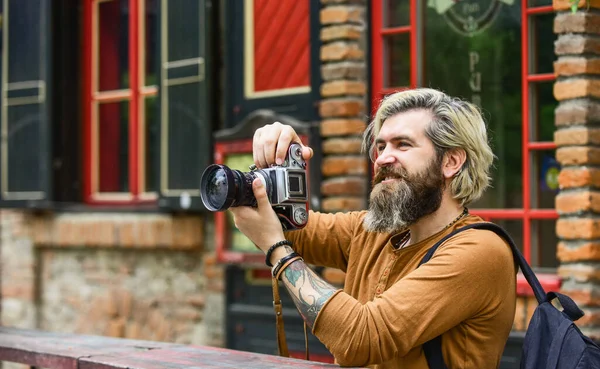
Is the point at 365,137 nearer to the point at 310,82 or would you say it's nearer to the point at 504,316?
the point at 504,316

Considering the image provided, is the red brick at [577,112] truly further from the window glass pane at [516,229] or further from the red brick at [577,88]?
the window glass pane at [516,229]

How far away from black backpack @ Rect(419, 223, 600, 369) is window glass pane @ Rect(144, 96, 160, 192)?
4576 millimetres

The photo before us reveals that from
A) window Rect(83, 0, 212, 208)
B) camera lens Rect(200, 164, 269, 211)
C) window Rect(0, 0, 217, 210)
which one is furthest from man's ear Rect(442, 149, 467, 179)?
window Rect(0, 0, 217, 210)

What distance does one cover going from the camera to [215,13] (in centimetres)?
623

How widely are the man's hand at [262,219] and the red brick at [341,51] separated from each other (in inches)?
115

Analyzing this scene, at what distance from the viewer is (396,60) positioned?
5.43 m

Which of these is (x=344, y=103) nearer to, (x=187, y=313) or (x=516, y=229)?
(x=516, y=229)

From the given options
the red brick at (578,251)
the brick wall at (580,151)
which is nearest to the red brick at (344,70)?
the brick wall at (580,151)

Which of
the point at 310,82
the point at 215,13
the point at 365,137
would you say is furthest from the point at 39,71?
the point at 365,137

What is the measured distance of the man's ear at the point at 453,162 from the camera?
2615mm

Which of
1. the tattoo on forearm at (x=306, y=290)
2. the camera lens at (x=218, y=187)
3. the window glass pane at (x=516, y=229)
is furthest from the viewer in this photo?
the window glass pane at (x=516, y=229)

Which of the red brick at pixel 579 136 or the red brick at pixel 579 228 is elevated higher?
the red brick at pixel 579 136

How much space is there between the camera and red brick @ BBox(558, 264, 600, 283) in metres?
4.42

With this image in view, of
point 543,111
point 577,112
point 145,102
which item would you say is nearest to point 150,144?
point 145,102
